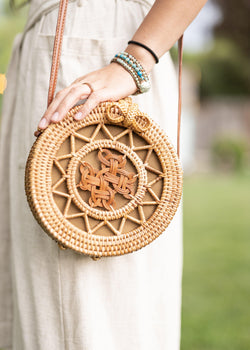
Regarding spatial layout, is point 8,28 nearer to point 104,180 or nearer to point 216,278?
point 216,278

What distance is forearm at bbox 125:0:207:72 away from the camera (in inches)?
34.3

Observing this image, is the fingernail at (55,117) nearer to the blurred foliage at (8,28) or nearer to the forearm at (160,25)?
the forearm at (160,25)

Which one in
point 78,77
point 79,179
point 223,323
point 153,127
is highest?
point 78,77

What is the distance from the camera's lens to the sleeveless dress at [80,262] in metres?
0.90

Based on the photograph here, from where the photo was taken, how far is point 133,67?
862 millimetres

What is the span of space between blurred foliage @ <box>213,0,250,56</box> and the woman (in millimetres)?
10349

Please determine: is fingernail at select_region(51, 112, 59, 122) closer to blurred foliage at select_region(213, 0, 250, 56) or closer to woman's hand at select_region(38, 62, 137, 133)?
woman's hand at select_region(38, 62, 137, 133)

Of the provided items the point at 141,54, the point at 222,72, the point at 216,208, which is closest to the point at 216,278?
the point at 141,54

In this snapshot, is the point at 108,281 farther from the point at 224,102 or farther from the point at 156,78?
the point at 224,102

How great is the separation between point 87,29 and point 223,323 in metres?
2.03

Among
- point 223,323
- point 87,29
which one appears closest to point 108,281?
point 87,29

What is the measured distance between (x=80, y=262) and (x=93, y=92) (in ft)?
1.15

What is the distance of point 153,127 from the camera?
34.6 inches

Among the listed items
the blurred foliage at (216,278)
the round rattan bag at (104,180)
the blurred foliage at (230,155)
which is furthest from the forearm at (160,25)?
the blurred foliage at (230,155)
